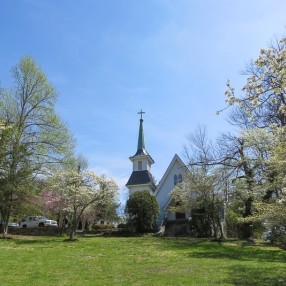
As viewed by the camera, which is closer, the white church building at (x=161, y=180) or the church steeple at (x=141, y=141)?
the white church building at (x=161, y=180)

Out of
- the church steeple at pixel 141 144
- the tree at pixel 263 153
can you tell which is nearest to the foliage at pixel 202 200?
the tree at pixel 263 153

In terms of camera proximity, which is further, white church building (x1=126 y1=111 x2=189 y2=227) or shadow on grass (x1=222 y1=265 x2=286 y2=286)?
white church building (x1=126 y1=111 x2=189 y2=227)

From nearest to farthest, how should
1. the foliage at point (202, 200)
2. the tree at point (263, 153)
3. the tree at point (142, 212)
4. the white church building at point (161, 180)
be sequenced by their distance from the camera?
the tree at point (263, 153)
the foliage at point (202, 200)
the tree at point (142, 212)
the white church building at point (161, 180)

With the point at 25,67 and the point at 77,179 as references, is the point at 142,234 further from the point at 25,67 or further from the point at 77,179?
the point at 25,67

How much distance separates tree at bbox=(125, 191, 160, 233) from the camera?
29438 mm

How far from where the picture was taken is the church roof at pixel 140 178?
3722cm

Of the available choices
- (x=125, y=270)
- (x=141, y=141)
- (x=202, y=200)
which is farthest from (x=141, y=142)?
(x=125, y=270)

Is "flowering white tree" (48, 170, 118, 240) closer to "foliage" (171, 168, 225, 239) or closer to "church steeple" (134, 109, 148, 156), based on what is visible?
"foliage" (171, 168, 225, 239)

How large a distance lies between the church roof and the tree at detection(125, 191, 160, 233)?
699cm

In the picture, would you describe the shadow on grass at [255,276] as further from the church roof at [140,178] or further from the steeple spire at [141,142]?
the steeple spire at [141,142]

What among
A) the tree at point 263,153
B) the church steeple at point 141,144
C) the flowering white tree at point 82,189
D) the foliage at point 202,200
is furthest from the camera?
the church steeple at point 141,144

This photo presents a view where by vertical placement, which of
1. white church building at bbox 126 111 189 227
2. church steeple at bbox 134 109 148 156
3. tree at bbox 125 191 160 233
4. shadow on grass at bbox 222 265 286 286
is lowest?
shadow on grass at bbox 222 265 286 286

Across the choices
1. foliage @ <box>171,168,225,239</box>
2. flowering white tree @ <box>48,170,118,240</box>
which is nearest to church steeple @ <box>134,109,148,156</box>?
foliage @ <box>171,168,225,239</box>

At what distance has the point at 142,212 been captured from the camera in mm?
29469
